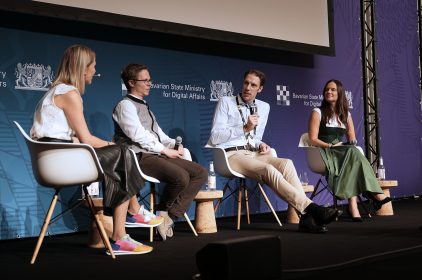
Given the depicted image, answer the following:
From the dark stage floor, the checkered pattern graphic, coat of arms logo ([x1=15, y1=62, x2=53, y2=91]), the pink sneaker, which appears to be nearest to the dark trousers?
the dark stage floor

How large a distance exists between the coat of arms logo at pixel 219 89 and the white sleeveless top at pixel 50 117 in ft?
8.70

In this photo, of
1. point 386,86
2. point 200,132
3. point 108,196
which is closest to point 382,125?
point 386,86

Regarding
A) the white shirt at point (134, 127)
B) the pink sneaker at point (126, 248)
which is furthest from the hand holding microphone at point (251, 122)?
the pink sneaker at point (126, 248)

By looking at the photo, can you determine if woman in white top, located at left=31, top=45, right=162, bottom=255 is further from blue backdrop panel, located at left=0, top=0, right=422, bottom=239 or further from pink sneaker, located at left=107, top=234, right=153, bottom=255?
blue backdrop panel, located at left=0, top=0, right=422, bottom=239

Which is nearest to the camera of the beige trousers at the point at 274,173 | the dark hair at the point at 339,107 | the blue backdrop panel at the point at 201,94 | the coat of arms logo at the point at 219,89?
the beige trousers at the point at 274,173

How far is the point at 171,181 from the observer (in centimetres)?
404

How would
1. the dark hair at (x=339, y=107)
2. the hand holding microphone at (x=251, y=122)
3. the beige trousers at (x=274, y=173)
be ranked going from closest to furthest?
1. the beige trousers at (x=274, y=173)
2. the hand holding microphone at (x=251, y=122)
3. the dark hair at (x=339, y=107)

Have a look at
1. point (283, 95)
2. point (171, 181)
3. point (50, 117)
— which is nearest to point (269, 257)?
point (50, 117)

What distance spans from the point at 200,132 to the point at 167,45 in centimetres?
86

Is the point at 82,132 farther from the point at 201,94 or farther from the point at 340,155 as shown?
the point at 340,155

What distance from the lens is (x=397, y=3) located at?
26.5ft

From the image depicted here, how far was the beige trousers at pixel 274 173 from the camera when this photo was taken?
441 cm

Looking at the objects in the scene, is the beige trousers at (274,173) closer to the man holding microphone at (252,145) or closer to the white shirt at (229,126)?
the man holding microphone at (252,145)

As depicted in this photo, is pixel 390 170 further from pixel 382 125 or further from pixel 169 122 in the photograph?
pixel 169 122
